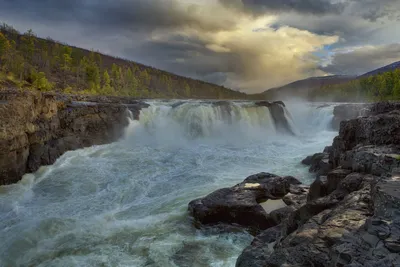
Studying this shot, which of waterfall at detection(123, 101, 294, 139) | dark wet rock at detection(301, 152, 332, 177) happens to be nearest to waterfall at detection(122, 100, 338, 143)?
waterfall at detection(123, 101, 294, 139)

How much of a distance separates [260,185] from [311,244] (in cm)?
777

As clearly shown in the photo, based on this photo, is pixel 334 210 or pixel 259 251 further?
pixel 259 251

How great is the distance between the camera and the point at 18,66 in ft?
169

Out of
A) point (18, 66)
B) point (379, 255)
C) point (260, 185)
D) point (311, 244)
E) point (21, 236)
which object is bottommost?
point (21, 236)

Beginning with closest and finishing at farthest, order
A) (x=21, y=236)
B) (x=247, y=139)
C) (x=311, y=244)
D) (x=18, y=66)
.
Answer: (x=311, y=244), (x=21, y=236), (x=247, y=139), (x=18, y=66)

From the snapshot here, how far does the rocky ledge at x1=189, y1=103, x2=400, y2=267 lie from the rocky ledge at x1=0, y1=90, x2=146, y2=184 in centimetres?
1166

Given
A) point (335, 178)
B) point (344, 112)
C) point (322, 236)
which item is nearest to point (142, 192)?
point (335, 178)

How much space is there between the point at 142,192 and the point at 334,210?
1080 centimetres

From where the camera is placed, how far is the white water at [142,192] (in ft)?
29.4

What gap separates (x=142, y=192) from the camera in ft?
48.8

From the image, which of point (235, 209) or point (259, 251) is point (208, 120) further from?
point (259, 251)

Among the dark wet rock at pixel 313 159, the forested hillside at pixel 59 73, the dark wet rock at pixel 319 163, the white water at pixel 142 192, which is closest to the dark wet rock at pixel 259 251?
the white water at pixel 142 192

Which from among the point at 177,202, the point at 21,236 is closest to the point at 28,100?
the point at 21,236

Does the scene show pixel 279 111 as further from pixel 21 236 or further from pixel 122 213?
pixel 21 236
